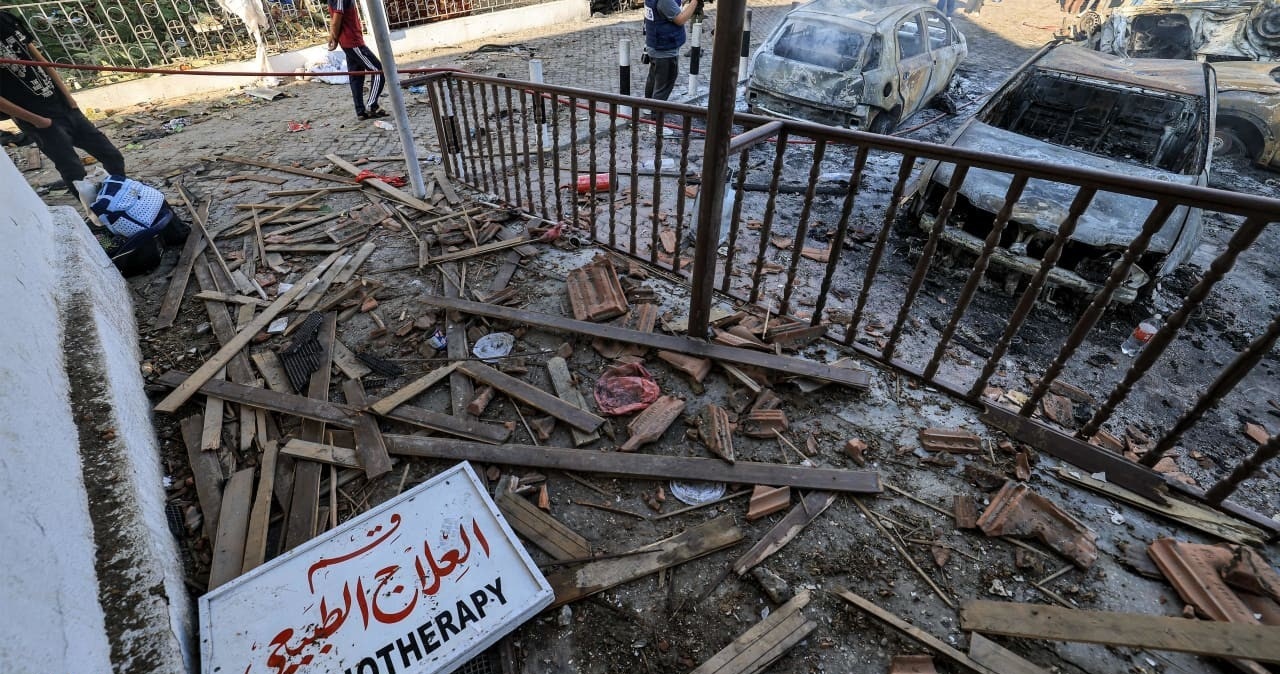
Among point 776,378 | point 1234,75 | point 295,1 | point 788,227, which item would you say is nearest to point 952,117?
point 1234,75

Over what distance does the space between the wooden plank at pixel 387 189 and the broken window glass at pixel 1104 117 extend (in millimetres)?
7036

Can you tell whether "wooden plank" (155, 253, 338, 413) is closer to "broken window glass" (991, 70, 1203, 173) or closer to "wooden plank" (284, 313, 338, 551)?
"wooden plank" (284, 313, 338, 551)

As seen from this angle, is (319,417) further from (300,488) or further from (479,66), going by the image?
(479,66)

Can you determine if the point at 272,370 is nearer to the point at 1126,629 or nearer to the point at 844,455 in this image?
the point at 844,455

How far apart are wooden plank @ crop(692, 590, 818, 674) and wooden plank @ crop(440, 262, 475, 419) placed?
1.87m

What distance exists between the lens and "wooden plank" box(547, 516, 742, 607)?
7.21 ft

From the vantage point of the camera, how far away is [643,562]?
7.50 feet

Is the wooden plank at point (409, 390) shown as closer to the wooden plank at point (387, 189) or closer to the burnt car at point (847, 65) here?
the wooden plank at point (387, 189)

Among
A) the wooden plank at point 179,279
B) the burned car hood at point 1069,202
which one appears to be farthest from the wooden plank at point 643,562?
the burned car hood at point 1069,202

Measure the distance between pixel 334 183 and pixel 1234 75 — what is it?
14.3 metres

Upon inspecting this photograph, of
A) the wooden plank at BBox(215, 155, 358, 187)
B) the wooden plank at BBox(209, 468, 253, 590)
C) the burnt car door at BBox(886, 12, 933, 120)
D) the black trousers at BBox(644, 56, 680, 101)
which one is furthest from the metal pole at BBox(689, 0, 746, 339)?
the burnt car door at BBox(886, 12, 933, 120)

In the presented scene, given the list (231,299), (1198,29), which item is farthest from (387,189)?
(1198,29)

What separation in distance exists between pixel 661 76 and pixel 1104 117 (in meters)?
5.95

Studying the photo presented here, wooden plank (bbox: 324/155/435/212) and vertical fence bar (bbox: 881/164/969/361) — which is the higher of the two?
vertical fence bar (bbox: 881/164/969/361)
